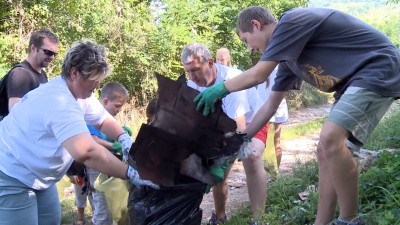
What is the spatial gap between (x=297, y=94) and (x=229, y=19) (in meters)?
3.88

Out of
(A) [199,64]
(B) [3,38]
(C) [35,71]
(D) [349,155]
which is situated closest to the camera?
(D) [349,155]

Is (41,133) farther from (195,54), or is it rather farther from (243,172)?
(243,172)

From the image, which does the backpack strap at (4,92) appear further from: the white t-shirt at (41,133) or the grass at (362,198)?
the grass at (362,198)

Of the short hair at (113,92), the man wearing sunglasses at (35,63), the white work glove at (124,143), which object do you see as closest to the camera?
the white work glove at (124,143)

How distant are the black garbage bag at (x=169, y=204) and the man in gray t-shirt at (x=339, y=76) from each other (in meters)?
0.51

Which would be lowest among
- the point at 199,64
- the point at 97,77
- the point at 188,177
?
the point at 188,177

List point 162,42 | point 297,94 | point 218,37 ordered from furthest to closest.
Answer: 1. point 297,94
2. point 218,37
3. point 162,42

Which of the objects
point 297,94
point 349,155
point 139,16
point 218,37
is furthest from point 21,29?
point 297,94

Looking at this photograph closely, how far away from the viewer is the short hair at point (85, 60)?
2662 mm

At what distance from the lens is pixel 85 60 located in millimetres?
2656

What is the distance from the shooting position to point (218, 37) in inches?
502

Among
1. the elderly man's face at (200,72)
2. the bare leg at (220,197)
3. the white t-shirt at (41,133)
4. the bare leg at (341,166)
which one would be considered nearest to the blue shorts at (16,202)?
the white t-shirt at (41,133)

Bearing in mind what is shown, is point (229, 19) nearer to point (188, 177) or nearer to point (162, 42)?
point (162, 42)

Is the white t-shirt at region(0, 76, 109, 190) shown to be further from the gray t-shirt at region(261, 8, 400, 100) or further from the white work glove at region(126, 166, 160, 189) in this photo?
the gray t-shirt at region(261, 8, 400, 100)
